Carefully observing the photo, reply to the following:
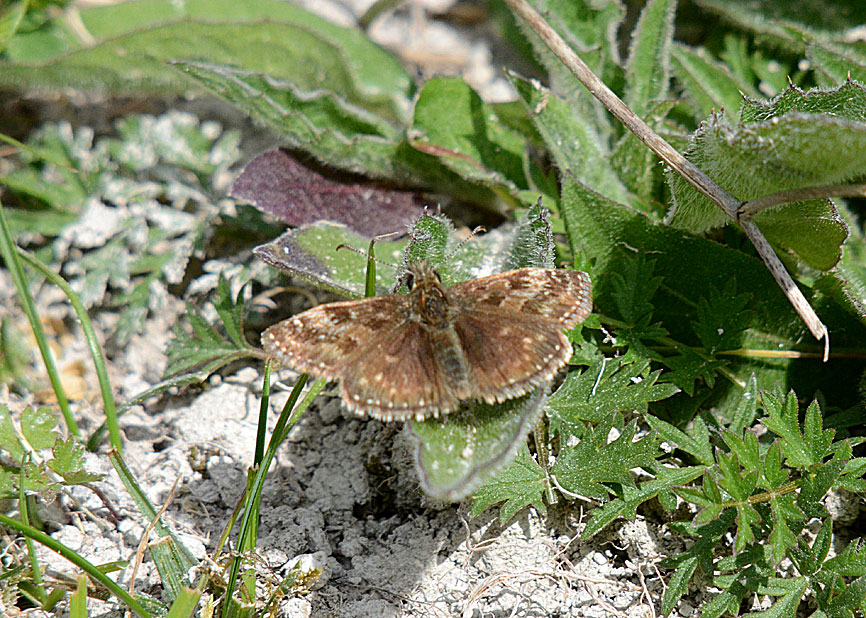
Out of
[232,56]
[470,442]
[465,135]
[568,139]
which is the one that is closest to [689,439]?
[470,442]

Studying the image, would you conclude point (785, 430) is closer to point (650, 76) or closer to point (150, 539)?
point (650, 76)

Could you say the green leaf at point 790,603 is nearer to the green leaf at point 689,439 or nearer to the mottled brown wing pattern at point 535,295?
the green leaf at point 689,439

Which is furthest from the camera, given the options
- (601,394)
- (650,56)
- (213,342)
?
(650,56)

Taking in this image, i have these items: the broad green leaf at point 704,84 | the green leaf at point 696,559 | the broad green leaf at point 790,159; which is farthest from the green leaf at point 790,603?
the broad green leaf at point 704,84

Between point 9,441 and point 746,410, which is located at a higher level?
point 746,410

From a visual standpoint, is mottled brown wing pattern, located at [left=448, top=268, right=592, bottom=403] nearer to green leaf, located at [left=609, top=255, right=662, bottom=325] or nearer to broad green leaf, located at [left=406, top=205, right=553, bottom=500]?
broad green leaf, located at [left=406, top=205, right=553, bottom=500]

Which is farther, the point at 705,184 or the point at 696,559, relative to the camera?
the point at 705,184

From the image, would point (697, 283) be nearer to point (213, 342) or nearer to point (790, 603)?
point (790, 603)

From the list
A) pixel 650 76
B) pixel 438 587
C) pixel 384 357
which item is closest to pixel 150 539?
pixel 438 587
